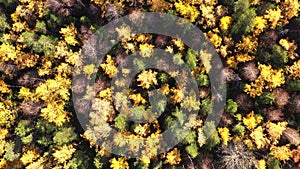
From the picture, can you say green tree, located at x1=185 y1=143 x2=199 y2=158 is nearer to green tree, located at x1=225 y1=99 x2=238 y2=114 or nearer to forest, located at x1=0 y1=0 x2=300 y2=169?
forest, located at x1=0 y1=0 x2=300 y2=169

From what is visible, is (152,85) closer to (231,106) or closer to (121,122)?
(121,122)

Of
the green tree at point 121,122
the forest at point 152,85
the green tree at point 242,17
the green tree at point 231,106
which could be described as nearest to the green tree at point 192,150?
the forest at point 152,85

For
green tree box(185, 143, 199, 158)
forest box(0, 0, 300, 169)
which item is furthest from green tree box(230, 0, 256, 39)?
green tree box(185, 143, 199, 158)

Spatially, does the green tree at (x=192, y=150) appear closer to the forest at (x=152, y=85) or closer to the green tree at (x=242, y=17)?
the forest at (x=152, y=85)

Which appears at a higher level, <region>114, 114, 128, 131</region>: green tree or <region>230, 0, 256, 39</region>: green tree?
<region>230, 0, 256, 39</region>: green tree

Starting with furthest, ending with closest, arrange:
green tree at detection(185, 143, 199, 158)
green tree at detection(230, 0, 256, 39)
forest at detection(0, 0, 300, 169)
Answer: forest at detection(0, 0, 300, 169) → green tree at detection(230, 0, 256, 39) → green tree at detection(185, 143, 199, 158)

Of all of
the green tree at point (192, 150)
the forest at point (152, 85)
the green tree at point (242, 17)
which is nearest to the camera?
the green tree at point (192, 150)

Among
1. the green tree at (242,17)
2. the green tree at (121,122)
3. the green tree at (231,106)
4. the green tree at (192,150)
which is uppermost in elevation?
the green tree at (242,17)

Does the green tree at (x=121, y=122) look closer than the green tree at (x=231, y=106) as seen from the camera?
Yes

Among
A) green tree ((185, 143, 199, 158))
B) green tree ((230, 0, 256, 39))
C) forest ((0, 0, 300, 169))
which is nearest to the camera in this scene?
green tree ((185, 143, 199, 158))
